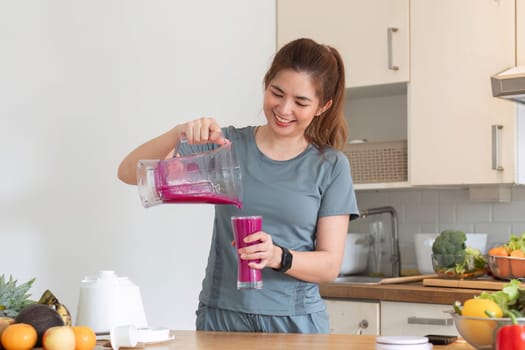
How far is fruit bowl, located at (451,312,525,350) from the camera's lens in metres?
1.58

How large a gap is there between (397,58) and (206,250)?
1.28m

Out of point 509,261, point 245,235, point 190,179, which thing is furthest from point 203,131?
point 509,261

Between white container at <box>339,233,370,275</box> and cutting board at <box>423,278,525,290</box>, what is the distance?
1.80ft

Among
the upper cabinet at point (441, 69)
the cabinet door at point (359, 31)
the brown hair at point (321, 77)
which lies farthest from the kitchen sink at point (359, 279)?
the brown hair at point (321, 77)

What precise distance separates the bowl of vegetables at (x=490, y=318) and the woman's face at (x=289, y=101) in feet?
2.58

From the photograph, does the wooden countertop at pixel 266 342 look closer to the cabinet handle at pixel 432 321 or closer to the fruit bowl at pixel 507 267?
the cabinet handle at pixel 432 321

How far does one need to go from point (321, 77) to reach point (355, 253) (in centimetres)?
186

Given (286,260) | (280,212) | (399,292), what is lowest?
(399,292)

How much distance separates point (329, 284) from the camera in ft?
11.9

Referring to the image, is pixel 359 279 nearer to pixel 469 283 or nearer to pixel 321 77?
pixel 469 283

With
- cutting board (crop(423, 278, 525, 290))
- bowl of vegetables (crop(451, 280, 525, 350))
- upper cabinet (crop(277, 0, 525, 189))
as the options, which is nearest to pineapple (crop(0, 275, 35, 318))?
bowl of vegetables (crop(451, 280, 525, 350))

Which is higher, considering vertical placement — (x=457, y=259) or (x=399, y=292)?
(x=457, y=259)

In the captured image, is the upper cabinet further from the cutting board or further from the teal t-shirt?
the teal t-shirt

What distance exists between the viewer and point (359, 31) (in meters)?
4.05
